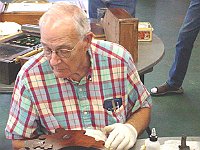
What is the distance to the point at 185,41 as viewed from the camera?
332 cm

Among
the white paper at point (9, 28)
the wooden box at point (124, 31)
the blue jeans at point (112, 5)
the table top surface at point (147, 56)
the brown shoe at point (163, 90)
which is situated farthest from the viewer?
the brown shoe at point (163, 90)

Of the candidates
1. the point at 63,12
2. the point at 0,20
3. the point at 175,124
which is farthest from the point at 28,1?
the point at 63,12

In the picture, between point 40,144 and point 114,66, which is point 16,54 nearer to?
point 114,66

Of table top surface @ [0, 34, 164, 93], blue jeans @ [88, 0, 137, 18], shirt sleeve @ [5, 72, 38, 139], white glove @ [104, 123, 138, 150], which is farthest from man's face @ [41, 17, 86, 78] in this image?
blue jeans @ [88, 0, 137, 18]

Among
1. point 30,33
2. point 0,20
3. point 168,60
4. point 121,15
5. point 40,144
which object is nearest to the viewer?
point 40,144

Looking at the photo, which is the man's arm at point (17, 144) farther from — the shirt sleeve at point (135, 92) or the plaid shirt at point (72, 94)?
the shirt sleeve at point (135, 92)

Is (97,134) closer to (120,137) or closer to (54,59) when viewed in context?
(120,137)

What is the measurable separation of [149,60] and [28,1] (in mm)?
1216

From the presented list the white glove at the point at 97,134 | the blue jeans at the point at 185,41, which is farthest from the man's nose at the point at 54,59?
the blue jeans at the point at 185,41

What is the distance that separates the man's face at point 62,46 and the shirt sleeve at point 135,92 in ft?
0.75

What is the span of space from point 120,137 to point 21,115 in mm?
389

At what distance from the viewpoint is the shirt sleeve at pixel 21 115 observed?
1568 millimetres

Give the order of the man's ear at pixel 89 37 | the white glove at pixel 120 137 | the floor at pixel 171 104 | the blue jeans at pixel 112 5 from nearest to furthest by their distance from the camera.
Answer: the white glove at pixel 120 137, the man's ear at pixel 89 37, the blue jeans at pixel 112 5, the floor at pixel 171 104

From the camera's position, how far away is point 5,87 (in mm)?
1856
